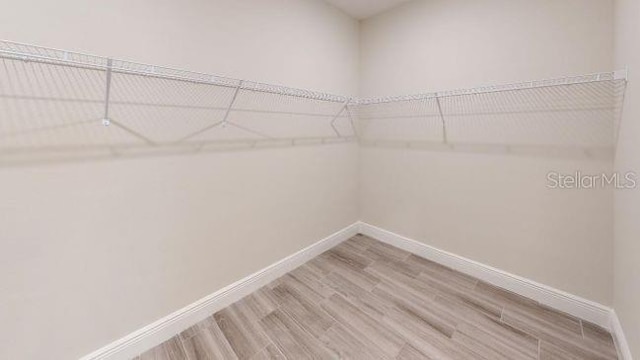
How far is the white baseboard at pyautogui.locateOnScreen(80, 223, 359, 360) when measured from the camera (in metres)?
1.35

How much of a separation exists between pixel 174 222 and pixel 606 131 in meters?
2.60

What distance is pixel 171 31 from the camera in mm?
1391

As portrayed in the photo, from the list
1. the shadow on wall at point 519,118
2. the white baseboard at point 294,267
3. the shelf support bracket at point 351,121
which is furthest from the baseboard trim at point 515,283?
the shelf support bracket at point 351,121


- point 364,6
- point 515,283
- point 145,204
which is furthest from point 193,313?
point 364,6

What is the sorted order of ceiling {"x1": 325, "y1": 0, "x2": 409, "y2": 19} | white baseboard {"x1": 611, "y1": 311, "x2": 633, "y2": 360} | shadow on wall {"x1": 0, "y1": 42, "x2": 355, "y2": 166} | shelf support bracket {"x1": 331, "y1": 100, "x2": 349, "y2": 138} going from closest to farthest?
shadow on wall {"x1": 0, "y1": 42, "x2": 355, "y2": 166} → white baseboard {"x1": 611, "y1": 311, "x2": 633, "y2": 360} → ceiling {"x1": 325, "y1": 0, "x2": 409, "y2": 19} → shelf support bracket {"x1": 331, "y1": 100, "x2": 349, "y2": 138}

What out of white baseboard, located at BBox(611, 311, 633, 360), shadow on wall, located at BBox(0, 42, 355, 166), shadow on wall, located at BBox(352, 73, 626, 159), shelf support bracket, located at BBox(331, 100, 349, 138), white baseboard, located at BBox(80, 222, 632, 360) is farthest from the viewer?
shelf support bracket, located at BBox(331, 100, 349, 138)

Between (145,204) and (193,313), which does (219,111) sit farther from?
(193,313)

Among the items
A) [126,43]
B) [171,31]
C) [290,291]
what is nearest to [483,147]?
[290,291]

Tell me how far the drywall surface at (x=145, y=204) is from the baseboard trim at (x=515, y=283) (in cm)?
117

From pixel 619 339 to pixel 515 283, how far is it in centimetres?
54

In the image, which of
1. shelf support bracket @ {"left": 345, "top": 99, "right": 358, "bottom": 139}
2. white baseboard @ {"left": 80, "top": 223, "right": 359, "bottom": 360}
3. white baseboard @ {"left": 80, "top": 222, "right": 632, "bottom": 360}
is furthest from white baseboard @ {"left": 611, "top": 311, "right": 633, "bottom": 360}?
shelf support bracket @ {"left": 345, "top": 99, "right": 358, "bottom": 139}

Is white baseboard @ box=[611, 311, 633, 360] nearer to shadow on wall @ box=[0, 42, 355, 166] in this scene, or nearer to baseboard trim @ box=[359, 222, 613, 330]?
baseboard trim @ box=[359, 222, 613, 330]

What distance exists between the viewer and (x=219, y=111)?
1.64m

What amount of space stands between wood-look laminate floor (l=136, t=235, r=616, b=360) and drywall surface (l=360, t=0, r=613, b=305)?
310 millimetres
